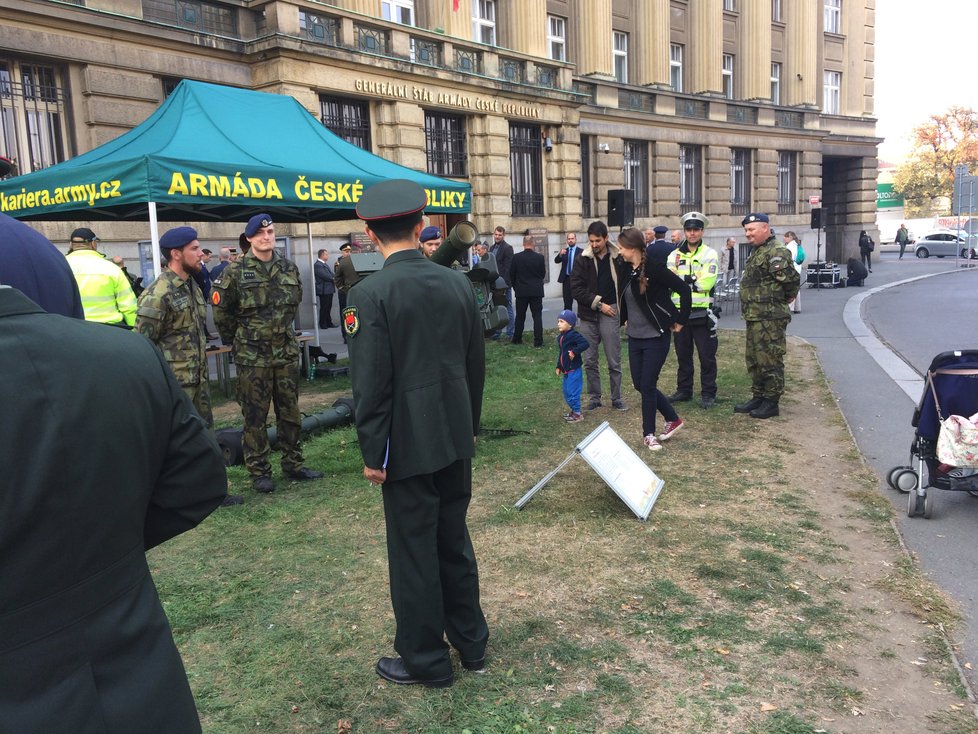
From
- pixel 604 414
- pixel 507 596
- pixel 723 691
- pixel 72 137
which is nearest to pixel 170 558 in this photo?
pixel 507 596

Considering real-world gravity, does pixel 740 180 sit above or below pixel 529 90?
below

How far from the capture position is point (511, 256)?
48.2 feet

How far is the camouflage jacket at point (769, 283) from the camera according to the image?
777cm

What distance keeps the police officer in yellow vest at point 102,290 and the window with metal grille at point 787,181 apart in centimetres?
3249

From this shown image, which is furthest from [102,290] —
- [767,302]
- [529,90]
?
[529,90]

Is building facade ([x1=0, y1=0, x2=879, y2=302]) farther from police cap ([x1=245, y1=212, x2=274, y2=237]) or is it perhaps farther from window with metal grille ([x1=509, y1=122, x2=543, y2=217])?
police cap ([x1=245, y1=212, x2=274, y2=237])

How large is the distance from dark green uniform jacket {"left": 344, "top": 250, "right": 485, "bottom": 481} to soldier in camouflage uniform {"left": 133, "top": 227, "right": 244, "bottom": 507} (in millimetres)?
2762

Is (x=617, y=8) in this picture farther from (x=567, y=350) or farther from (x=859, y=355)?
(x=567, y=350)

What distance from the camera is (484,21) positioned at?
906 inches

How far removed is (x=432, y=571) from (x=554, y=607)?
1055mm

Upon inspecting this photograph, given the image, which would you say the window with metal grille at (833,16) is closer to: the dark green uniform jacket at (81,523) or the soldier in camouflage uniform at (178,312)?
the soldier in camouflage uniform at (178,312)

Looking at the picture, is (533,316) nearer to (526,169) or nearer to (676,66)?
(526,169)

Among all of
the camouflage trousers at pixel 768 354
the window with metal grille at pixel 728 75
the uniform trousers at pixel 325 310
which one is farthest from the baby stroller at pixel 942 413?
the window with metal grille at pixel 728 75

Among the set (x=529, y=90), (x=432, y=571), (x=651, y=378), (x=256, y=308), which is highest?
(x=529, y=90)
